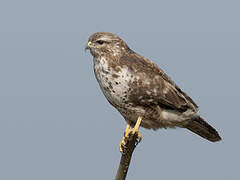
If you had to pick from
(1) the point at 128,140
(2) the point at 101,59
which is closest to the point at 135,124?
(1) the point at 128,140

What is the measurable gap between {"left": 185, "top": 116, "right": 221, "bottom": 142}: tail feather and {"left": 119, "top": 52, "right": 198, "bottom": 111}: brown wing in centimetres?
44

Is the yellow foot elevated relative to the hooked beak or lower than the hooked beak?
lower

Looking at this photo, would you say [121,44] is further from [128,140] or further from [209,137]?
[209,137]

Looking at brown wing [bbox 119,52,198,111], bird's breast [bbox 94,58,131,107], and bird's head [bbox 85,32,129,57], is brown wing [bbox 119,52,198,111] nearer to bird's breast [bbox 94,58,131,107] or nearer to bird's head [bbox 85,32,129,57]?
Result: bird's breast [bbox 94,58,131,107]

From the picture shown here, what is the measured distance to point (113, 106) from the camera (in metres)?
10.9

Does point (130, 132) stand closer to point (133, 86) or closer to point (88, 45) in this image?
point (133, 86)

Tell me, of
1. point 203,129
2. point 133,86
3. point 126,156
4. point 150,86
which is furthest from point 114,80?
point 203,129

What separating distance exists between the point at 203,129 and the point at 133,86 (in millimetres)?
1905

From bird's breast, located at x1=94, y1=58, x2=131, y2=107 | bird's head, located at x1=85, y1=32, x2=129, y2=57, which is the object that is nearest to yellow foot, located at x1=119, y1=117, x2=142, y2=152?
bird's breast, located at x1=94, y1=58, x2=131, y2=107

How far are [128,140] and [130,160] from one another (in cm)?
35

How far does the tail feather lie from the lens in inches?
453

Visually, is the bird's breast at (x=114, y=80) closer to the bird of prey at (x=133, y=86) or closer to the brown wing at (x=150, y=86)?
the bird of prey at (x=133, y=86)

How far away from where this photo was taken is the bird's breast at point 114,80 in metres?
10.4

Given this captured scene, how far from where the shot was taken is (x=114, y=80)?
10406mm
